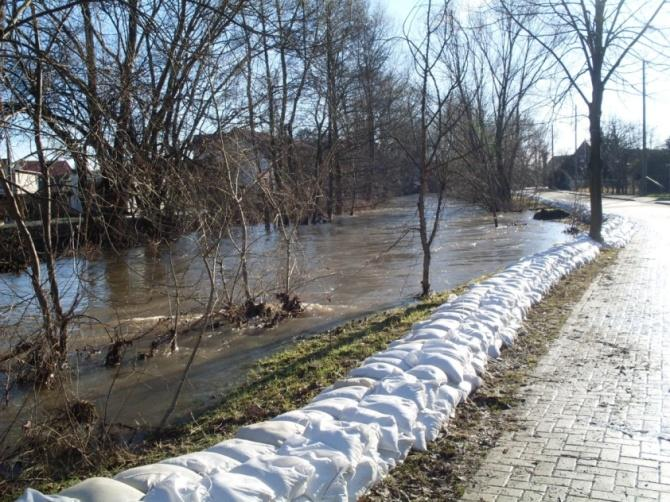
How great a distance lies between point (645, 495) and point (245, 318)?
788cm

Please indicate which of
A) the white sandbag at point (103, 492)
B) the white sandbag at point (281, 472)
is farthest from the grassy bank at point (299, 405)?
the white sandbag at point (103, 492)

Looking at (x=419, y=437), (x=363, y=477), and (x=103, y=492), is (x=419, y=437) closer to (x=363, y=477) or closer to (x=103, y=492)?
(x=363, y=477)

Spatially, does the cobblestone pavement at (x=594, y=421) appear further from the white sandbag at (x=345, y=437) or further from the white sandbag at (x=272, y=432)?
the white sandbag at (x=272, y=432)

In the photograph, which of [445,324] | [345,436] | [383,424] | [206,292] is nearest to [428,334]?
[445,324]

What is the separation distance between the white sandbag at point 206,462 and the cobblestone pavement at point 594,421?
146cm

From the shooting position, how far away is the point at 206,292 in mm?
13156

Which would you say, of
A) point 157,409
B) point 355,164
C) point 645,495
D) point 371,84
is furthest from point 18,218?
point 355,164

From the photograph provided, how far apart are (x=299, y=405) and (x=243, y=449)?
1.93 metres

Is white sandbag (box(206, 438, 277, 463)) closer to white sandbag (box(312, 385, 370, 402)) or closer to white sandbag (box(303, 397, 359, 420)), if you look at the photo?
white sandbag (box(303, 397, 359, 420))

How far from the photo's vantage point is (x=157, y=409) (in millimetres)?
6918

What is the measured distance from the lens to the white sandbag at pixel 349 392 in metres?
4.99

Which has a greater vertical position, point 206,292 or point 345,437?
point 345,437

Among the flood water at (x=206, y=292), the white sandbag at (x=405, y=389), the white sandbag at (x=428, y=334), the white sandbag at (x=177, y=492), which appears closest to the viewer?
the white sandbag at (x=177, y=492)

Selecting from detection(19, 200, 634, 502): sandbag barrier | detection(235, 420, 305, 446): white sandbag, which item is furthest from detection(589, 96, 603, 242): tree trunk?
detection(235, 420, 305, 446): white sandbag
